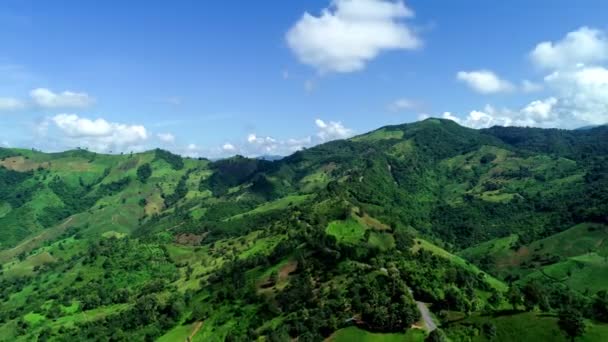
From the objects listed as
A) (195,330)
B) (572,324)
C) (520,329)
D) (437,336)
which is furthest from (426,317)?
(195,330)

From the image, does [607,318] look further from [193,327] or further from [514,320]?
[193,327]

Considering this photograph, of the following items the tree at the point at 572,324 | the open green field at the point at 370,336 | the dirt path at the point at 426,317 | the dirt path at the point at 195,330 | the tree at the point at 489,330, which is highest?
the tree at the point at 572,324

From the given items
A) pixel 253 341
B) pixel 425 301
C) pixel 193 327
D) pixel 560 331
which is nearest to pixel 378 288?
pixel 425 301

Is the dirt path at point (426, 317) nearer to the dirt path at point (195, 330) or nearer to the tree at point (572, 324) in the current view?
the tree at point (572, 324)

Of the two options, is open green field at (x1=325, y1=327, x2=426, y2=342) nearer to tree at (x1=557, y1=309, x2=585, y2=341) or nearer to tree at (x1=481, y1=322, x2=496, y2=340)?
tree at (x1=481, y1=322, x2=496, y2=340)

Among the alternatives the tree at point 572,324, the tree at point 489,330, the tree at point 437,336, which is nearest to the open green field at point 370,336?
the tree at point 437,336
